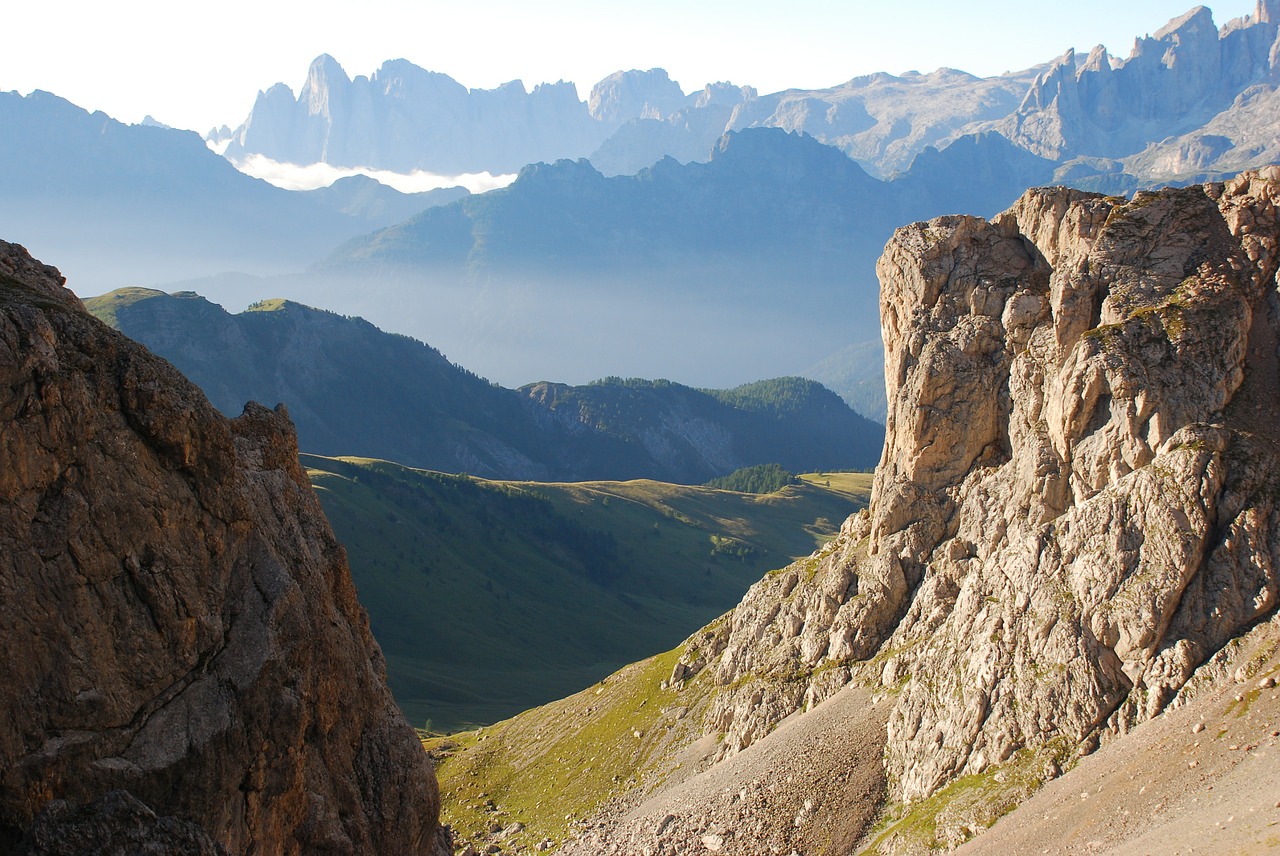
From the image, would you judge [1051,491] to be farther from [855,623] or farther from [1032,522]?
[855,623]

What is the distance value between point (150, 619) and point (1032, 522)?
5928cm

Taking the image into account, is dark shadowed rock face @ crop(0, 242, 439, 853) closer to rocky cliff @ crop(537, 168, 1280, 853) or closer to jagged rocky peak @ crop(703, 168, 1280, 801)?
rocky cliff @ crop(537, 168, 1280, 853)

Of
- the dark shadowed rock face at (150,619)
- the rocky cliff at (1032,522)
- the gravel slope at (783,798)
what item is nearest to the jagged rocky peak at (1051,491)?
the rocky cliff at (1032,522)

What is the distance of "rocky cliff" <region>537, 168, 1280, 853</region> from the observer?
2581 inches

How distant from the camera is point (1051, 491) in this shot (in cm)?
7625

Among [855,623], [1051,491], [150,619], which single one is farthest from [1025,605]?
[150,619]

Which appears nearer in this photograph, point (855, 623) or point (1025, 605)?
point (1025, 605)

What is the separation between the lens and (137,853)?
34031 mm

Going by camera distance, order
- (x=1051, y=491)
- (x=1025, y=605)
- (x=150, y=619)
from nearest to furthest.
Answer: (x=150, y=619) < (x=1025, y=605) < (x=1051, y=491)

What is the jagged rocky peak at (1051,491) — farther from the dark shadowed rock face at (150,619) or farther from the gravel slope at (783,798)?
the dark shadowed rock face at (150,619)

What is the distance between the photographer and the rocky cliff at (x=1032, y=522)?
65562 mm

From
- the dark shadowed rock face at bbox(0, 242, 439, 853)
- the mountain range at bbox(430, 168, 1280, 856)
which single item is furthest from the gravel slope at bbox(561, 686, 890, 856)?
the dark shadowed rock face at bbox(0, 242, 439, 853)

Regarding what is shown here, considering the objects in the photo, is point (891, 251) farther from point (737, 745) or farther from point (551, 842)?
point (551, 842)

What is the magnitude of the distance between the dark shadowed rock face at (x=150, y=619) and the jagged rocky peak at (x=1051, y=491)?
4286 cm
